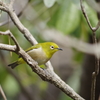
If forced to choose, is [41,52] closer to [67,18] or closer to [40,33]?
[67,18]

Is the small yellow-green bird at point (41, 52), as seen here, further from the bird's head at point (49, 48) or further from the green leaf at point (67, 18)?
the green leaf at point (67, 18)

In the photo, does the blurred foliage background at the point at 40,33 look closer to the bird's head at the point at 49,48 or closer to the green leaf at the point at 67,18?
the green leaf at the point at 67,18

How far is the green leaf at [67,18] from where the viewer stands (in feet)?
9.62

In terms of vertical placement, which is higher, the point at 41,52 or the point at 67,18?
the point at 67,18

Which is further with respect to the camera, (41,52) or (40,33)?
(40,33)

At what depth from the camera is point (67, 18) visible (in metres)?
2.97

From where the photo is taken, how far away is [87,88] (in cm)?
399

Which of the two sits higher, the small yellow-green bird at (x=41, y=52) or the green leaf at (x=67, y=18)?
the green leaf at (x=67, y=18)

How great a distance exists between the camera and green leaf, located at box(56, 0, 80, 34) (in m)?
2.93

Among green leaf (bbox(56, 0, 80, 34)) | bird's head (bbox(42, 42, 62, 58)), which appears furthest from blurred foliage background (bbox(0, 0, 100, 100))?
bird's head (bbox(42, 42, 62, 58))

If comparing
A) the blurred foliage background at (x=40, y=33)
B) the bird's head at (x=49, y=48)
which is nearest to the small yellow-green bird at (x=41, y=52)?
the bird's head at (x=49, y=48)

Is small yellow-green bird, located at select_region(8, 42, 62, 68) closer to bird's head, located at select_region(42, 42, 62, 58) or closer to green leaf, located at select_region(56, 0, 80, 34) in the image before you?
bird's head, located at select_region(42, 42, 62, 58)

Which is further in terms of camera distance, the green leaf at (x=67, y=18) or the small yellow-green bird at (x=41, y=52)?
the green leaf at (x=67, y=18)

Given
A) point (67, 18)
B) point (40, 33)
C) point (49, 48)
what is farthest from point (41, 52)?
point (40, 33)
